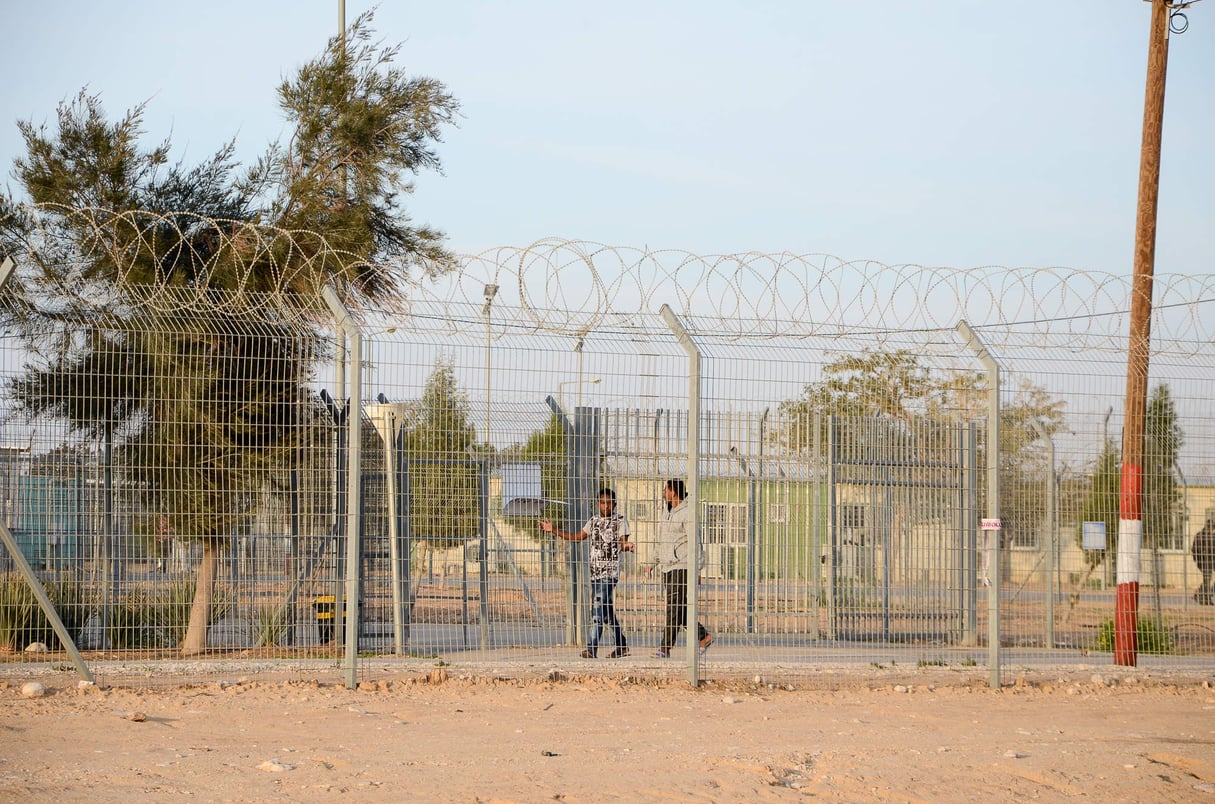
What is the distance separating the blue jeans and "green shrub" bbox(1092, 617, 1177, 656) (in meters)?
4.40

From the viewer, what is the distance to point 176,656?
29.4 ft

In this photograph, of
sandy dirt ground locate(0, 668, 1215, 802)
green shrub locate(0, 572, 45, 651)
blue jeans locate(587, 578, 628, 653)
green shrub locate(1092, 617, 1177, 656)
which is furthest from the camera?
green shrub locate(1092, 617, 1177, 656)

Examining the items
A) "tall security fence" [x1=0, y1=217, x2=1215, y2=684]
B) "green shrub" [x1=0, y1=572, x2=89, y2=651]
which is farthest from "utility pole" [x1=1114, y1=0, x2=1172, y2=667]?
"green shrub" [x1=0, y1=572, x2=89, y2=651]

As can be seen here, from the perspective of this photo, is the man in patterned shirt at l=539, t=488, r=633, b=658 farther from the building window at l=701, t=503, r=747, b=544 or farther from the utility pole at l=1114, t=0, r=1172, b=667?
the utility pole at l=1114, t=0, r=1172, b=667

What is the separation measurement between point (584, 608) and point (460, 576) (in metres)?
1.16

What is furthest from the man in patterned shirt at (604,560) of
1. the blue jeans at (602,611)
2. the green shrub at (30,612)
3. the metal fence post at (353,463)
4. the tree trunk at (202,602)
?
the green shrub at (30,612)

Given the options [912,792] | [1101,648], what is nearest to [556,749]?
[912,792]

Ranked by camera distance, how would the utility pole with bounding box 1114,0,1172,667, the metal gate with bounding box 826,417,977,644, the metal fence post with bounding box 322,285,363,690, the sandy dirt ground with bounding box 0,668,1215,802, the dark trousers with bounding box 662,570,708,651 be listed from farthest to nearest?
the utility pole with bounding box 1114,0,1172,667
the metal gate with bounding box 826,417,977,644
the dark trousers with bounding box 662,570,708,651
the metal fence post with bounding box 322,285,363,690
the sandy dirt ground with bounding box 0,668,1215,802

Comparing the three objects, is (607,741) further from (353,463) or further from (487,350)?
(487,350)

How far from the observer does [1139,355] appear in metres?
10.5

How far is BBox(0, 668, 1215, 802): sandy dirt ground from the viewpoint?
5.93 metres

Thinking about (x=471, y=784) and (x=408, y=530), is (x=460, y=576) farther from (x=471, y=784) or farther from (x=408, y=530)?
(x=471, y=784)

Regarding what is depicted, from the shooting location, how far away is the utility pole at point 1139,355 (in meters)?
Result: 10.5

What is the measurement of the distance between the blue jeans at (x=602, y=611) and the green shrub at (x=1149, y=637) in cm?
440
